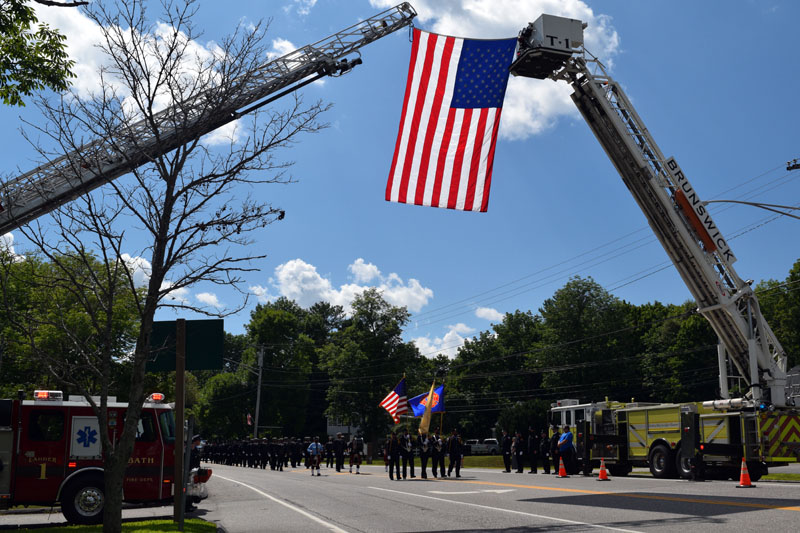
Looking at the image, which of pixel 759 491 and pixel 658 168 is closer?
pixel 759 491

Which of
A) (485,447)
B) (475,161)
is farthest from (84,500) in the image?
(485,447)

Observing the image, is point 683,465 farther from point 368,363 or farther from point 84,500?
point 368,363

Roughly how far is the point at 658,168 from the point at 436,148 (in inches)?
288

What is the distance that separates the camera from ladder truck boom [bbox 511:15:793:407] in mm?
19516

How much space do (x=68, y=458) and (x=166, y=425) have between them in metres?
1.93

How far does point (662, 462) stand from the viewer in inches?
887

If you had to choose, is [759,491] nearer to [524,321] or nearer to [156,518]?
[156,518]

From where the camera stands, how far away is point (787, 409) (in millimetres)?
19516

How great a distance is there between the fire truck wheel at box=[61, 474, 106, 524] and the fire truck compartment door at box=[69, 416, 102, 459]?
504mm

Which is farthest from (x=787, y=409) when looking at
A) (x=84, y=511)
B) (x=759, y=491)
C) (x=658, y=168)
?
(x=84, y=511)

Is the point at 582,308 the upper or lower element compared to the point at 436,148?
upper

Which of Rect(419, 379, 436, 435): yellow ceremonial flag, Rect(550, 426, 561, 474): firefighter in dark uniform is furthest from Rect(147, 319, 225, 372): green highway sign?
Rect(419, 379, 436, 435): yellow ceremonial flag

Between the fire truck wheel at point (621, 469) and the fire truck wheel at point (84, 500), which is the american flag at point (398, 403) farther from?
the fire truck wheel at point (84, 500)

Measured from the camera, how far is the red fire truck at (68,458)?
13680 mm
